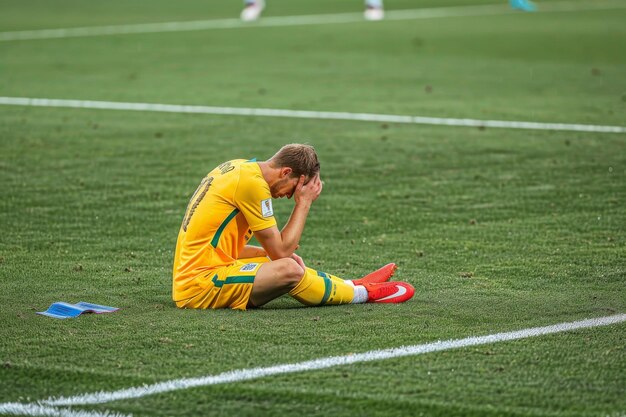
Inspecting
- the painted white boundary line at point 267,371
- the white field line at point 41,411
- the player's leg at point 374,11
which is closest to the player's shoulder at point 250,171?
the painted white boundary line at point 267,371

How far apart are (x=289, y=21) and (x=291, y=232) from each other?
67.7 ft

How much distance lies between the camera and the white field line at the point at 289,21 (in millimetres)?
24734

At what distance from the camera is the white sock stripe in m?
5.37

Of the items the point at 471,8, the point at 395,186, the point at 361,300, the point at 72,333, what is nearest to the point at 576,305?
the point at 361,300

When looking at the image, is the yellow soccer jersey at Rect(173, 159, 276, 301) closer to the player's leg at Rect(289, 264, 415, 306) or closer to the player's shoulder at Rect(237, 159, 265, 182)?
the player's shoulder at Rect(237, 159, 265, 182)

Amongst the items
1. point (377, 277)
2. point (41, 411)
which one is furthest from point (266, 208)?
point (41, 411)

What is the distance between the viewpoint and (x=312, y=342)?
20.5ft

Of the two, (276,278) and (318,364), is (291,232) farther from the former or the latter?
(318,364)

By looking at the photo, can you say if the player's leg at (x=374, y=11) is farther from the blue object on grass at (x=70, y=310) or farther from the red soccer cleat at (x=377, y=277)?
the blue object on grass at (x=70, y=310)

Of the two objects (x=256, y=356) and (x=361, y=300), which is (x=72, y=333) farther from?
(x=361, y=300)

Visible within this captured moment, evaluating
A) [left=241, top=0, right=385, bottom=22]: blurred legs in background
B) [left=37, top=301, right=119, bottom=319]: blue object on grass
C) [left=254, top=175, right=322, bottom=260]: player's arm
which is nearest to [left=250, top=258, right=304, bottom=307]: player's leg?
[left=254, top=175, right=322, bottom=260]: player's arm

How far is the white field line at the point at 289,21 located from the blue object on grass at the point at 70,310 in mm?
17540

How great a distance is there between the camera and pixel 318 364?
5848 mm

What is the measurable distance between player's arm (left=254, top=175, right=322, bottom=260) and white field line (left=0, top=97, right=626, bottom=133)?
23.6ft
